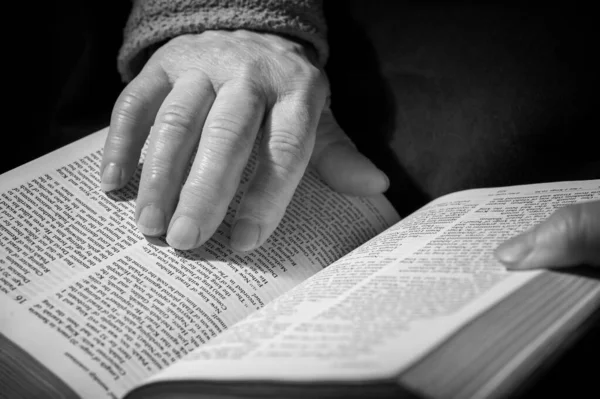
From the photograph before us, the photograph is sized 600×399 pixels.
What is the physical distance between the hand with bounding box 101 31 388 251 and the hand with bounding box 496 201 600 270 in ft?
0.83

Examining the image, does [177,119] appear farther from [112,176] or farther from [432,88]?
[432,88]

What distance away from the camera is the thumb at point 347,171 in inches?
26.9

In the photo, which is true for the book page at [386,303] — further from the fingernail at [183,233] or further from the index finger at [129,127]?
the index finger at [129,127]

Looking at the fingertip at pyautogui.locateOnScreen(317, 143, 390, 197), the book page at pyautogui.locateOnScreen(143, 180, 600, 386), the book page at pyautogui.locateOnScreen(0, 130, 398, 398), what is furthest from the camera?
the fingertip at pyautogui.locateOnScreen(317, 143, 390, 197)

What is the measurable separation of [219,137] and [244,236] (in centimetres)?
11

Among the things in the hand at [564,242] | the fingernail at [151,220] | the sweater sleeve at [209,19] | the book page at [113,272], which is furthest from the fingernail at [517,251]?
the sweater sleeve at [209,19]

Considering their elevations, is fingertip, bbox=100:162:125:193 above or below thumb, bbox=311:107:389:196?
below

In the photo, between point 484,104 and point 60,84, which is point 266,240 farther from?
point 60,84

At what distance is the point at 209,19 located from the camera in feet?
2.32

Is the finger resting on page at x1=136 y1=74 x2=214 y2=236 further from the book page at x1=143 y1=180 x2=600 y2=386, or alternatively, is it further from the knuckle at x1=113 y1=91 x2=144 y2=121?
the book page at x1=143 y1=180 x2=600 y2=386

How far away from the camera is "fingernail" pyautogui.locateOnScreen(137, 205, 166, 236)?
0.55 metres

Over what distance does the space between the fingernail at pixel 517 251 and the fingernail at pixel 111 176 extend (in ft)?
1.30

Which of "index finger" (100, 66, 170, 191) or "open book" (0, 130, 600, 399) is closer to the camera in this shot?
"open book" (0, 130, 600, 399)

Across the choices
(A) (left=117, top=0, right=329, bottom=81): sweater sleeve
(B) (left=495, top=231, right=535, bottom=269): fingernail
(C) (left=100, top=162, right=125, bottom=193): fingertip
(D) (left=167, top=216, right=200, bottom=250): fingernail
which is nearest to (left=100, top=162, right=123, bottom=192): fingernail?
(C) (left=100, top=162, right=125, bottom=193): fingertip
